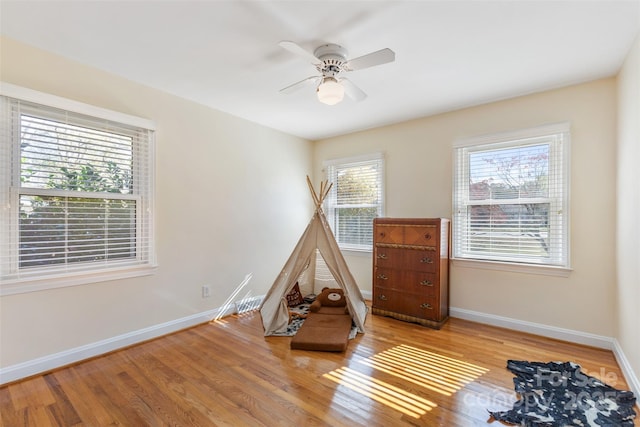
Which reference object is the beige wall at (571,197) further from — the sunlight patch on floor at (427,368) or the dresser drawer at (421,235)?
the sunlight patch on floor at (427,368)

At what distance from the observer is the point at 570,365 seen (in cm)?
242

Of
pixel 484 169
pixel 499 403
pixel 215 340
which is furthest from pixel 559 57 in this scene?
pixel 215 340

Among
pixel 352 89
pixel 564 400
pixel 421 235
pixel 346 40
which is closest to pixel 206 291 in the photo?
pixel 421 235

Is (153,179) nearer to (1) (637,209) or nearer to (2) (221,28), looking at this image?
(2) (221,28)

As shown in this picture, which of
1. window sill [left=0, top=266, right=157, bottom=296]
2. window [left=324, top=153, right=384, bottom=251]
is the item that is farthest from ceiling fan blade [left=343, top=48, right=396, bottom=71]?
window sill [left=0, top=266, right=157, bottom=296]

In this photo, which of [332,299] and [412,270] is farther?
[332,299]

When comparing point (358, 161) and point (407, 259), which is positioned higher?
point (358, 161)

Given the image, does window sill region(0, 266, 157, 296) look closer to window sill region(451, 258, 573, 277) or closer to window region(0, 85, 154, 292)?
window region(0, 85, 154, 292)

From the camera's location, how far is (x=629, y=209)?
Answer: 224 cm

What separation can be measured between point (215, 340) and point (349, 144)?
314 centimetres

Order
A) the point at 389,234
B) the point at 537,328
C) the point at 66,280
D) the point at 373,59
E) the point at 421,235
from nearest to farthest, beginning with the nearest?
1. the point at 373,59
2. the point at 66,280
3. the point at 537,328
4. the point at 421,235
5. the point at 389,234

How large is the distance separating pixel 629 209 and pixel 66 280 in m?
4.38

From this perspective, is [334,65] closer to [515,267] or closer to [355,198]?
[355,198]

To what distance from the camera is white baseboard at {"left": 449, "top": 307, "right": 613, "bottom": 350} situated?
2.76 m
